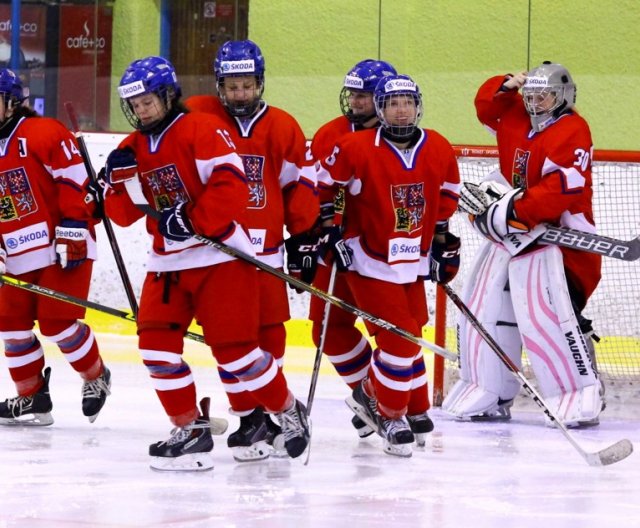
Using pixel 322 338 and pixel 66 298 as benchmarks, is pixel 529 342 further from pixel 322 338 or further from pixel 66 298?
pixel 66 298

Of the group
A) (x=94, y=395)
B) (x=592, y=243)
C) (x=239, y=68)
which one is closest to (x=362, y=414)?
(x=94, y=395)

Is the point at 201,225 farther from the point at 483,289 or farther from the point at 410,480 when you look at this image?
the point at 483,289

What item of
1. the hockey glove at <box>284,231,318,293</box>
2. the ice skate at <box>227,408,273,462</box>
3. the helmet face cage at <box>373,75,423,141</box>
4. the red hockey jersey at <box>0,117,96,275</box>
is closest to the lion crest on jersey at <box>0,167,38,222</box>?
the red hockey jersey at <box>0,117,96,275</box>

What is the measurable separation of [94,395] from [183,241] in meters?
0.99

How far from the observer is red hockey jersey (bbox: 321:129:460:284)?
3955mm

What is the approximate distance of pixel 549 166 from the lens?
4.43 m

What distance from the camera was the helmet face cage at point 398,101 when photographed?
3.95 meters

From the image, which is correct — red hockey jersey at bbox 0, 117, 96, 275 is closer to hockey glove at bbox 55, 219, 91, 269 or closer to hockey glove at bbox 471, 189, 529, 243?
hockey glove at bbox 55, 219, 91, 269

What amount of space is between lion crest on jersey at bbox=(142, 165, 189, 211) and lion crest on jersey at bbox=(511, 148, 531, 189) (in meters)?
1.38

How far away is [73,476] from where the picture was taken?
364 cm

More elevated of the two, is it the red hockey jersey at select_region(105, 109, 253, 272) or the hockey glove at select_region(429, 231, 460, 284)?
the red hockey jersey at select_region(105, 109, 253, 272)

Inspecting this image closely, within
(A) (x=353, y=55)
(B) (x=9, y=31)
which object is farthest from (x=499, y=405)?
(B) (x=9, y=31)

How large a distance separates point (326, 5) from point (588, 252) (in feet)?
8.52

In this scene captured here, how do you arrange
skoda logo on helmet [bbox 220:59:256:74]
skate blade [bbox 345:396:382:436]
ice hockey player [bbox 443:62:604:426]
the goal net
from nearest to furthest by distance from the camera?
skoda logo on helmet [bbox 220:59:256:74] → skate blade [bbox 345:396:382:436] → ice hockey player [bbox 443:62:604:426] → the goal net
